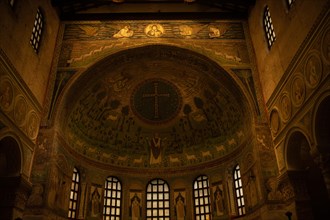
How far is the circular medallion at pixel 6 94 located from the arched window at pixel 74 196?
8.32 m

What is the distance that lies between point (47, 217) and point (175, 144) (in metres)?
11.4

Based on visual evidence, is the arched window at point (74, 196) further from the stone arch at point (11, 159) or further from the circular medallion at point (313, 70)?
the circular medallion at point (313, 70)

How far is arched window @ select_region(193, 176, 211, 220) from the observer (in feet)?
73.5

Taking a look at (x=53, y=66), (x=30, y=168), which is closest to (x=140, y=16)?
(x=53, y=66)

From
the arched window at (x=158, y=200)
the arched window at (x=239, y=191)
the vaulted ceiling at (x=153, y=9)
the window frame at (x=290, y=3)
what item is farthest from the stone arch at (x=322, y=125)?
the arched window at (x=158, y=200)

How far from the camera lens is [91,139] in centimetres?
2241

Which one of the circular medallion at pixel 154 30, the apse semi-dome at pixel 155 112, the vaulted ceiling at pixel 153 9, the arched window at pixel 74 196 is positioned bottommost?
the arched window at pixel 74 196

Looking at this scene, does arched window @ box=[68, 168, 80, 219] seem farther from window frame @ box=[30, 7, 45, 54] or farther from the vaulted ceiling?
the vaulted ceiling

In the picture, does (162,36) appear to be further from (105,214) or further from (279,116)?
(105,214)

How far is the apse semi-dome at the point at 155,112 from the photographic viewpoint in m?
20.9

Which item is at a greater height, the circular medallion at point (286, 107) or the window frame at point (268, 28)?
the window frame at point (268, 28)

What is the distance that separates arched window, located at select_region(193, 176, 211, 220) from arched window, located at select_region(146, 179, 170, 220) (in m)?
2.13

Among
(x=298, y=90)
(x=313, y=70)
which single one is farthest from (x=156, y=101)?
(x=313, y=70)

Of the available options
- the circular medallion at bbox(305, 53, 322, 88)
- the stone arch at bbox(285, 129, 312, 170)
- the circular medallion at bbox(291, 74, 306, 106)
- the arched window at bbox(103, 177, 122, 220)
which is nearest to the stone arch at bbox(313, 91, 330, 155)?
the circular medallion at bbox(305, 53, 322, 88)
